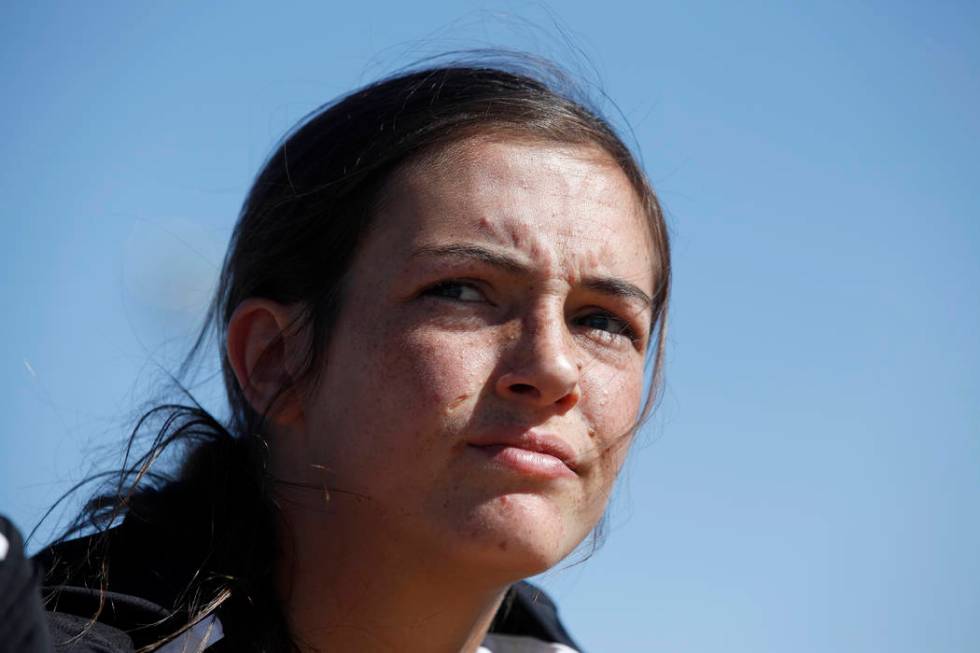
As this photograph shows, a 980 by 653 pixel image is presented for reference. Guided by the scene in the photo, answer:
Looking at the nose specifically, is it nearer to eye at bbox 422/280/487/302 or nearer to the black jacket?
eye at bbox 422/280/487/302

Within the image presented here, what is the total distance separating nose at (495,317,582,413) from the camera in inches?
98.0

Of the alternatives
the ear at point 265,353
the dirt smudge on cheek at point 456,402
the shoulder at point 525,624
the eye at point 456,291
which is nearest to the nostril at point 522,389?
the dirt smudge on cheek at point 456,402

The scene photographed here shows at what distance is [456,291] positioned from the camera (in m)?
2.65

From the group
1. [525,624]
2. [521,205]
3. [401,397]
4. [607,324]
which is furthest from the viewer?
[525,624]

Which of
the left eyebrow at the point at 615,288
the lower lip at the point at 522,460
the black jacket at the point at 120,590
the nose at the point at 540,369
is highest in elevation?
the left eyebrow at the point at 615,288

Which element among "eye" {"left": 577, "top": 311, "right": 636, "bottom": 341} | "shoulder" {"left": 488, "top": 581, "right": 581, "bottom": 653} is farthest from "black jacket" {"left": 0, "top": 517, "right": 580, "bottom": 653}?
"shoulder" {"left": 488, "top": 581, "right": 581, "bottom": 653}

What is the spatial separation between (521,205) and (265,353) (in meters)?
0.79

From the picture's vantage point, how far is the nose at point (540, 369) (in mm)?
2490

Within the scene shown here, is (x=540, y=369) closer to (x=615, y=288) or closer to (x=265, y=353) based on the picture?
(x=615, y=288)

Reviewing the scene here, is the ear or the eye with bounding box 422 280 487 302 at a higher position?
the eye with bounding box 422 280 487 302

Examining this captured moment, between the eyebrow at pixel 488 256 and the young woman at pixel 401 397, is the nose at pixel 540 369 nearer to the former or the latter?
the young woman at pixel 401 397

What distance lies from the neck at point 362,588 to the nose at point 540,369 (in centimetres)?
46

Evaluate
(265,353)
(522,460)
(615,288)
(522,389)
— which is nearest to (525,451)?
(522,460)

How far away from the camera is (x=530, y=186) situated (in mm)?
2752
